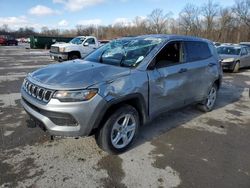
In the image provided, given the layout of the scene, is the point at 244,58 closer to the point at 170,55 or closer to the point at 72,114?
the point at 170,55

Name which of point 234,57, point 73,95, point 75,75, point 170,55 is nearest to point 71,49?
point 234,57

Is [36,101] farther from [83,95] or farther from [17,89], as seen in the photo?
[17,89]

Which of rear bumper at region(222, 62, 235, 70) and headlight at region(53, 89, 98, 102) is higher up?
headlight at region(53, 89, 98, 102)

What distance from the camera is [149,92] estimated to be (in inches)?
156

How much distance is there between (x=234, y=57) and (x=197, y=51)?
9.67 m

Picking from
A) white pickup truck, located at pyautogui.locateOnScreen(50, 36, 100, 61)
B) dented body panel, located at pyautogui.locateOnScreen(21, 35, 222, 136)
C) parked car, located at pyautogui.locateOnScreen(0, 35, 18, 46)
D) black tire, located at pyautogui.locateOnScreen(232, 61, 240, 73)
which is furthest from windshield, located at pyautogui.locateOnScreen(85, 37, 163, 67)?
parked car, located at pyautogui.locateOnScreen(0, 35, 18, 46)

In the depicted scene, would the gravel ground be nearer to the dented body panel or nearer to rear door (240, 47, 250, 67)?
the dented body panel

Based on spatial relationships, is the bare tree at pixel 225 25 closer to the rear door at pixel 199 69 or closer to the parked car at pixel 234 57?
the parked car at pixel 234 57

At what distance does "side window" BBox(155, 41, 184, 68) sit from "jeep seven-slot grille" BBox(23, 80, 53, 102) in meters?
1.84

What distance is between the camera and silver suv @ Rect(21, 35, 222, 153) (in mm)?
3260

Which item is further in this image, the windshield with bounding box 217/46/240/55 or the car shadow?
the windshield with bounding box 217/46/240/55

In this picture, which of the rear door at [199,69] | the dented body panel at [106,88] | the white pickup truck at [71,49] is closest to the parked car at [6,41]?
the white pickup truck at [71,49]

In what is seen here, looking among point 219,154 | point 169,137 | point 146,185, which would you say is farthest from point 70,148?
point 219,154

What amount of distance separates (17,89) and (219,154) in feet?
21.2
